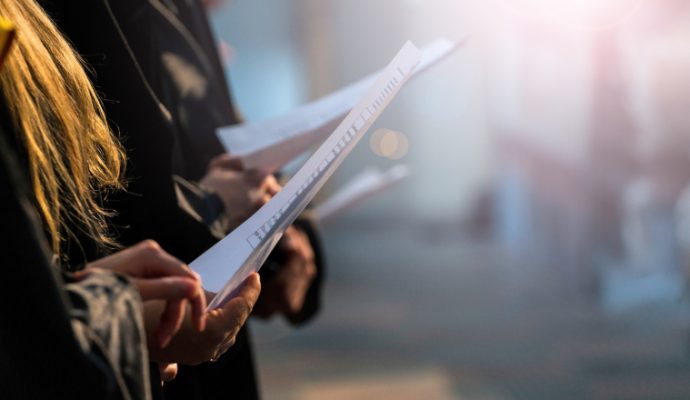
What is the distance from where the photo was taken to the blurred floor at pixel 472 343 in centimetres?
425

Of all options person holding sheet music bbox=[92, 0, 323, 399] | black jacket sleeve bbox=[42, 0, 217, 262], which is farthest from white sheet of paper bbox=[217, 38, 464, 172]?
black jacket sleeve bbox=[42, 0, 217, 262]

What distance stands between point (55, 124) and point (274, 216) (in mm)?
180

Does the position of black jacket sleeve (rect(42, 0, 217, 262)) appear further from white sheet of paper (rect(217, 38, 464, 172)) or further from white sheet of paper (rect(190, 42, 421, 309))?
white sheet of paper (rect(190, 42, 421, 309))

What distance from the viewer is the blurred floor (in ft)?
13.9

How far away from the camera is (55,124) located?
85 cm

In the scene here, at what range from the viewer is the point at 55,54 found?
0.89m

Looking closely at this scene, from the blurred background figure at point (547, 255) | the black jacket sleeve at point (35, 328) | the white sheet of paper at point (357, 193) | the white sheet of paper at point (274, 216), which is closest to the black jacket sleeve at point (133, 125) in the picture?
the white sheet of paper at point (274, 216)

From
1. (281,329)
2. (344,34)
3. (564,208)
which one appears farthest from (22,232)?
(344,34)

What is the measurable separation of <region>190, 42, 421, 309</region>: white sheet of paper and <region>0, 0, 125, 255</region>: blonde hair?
117 millimetres

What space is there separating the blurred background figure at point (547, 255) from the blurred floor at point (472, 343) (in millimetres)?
14

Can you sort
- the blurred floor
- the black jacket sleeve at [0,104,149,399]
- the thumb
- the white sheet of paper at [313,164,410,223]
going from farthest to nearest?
A: the blurred floor < the white sheet of paper at [313,164,410,223] < the thumb < the black jacket sleeve at [0,104,149,399]

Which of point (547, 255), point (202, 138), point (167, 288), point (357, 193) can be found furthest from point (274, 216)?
point (547, 255)

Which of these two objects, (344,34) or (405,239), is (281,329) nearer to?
(405,239)

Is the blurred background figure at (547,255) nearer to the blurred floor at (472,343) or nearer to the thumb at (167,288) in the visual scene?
the blurred floor at (472,343)
